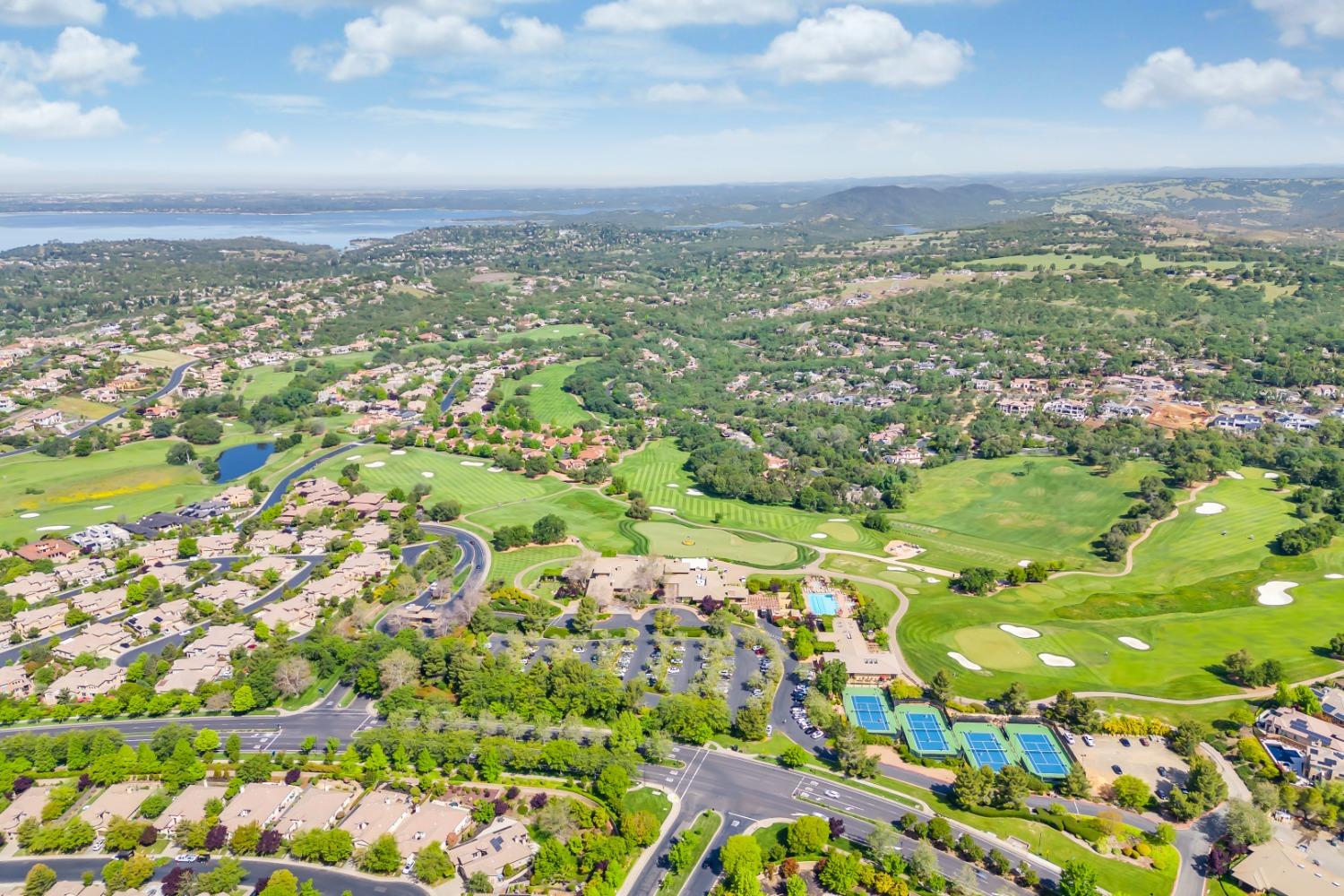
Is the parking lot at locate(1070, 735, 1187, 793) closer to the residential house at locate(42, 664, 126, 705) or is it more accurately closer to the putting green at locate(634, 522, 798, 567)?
the putting green at locate(634, 522, 798, 567)

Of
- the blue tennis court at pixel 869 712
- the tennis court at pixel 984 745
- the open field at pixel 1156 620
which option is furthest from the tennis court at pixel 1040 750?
the blue tennis court at pixel 869 712

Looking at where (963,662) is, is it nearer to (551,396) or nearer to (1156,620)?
(1156,620)

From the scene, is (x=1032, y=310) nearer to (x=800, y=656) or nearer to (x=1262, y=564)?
→ (x=1262, y=564)

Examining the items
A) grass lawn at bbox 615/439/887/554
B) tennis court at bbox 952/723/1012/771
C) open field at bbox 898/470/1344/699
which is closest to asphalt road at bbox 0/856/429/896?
tennis court at bbox 952/723/1012/771

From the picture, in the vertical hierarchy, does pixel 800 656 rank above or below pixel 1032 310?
below

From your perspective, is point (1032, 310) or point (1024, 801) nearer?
point (1024, 801)

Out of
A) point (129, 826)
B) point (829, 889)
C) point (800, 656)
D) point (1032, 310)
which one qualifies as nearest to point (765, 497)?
point (800, 656)

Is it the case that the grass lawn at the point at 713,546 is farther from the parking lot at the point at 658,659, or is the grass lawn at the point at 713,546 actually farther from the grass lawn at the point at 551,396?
the grass lawn at the point at 551,396

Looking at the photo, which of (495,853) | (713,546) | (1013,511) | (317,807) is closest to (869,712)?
(495,853)
